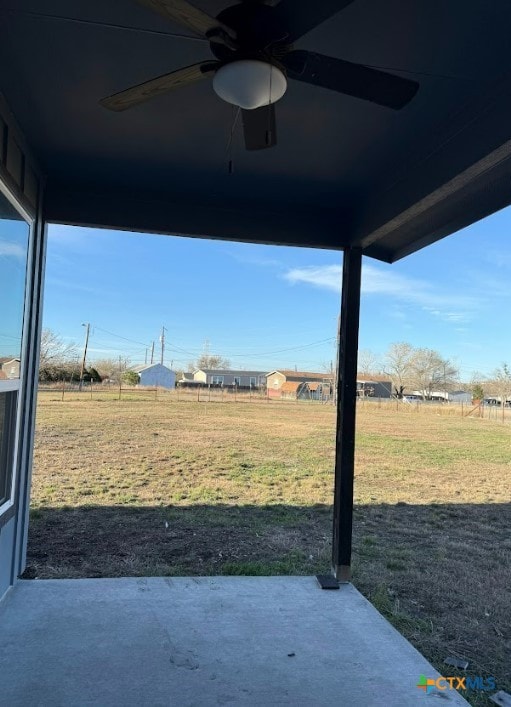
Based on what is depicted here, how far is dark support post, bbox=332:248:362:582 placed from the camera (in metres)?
3.02

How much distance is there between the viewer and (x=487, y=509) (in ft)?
18.2

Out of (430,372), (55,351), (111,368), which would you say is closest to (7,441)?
(55,351)

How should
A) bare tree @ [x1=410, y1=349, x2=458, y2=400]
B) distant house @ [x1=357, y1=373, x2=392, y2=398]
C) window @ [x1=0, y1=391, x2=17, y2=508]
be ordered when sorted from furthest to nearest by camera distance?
bare tree @ [x1=410, y1=349, x2=458, y2=400] → distant house @ [x1=357, y1=373, x2=392, y2=398] → window @ [x1=0, y1=391, x2=17, y2=508]

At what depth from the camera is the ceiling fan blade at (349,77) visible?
1.42 m

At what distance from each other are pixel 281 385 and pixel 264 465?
649 cm

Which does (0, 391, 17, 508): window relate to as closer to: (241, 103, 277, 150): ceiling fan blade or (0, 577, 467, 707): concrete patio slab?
(0, 577, 467, 707): concrete patio slab

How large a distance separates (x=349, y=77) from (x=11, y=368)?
7.08 feet

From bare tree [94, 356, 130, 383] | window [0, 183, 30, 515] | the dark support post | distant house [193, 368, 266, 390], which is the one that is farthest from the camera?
distant house [193, 368, 266, 390]

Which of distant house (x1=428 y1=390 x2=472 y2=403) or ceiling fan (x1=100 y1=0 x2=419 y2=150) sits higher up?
ceiling fan (x1=100 y1=0 x2=419 y2=150)

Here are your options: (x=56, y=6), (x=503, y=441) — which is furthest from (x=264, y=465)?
(x=56, y=6)

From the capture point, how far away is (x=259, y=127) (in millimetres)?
1720

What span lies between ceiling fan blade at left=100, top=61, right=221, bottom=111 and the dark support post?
181 centimetres

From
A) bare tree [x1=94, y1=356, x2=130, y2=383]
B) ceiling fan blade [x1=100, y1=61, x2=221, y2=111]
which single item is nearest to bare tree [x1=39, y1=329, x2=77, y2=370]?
bare tree [x1=94, y1=356, x2=130, y2=383]

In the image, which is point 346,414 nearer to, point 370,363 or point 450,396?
point 370,363
